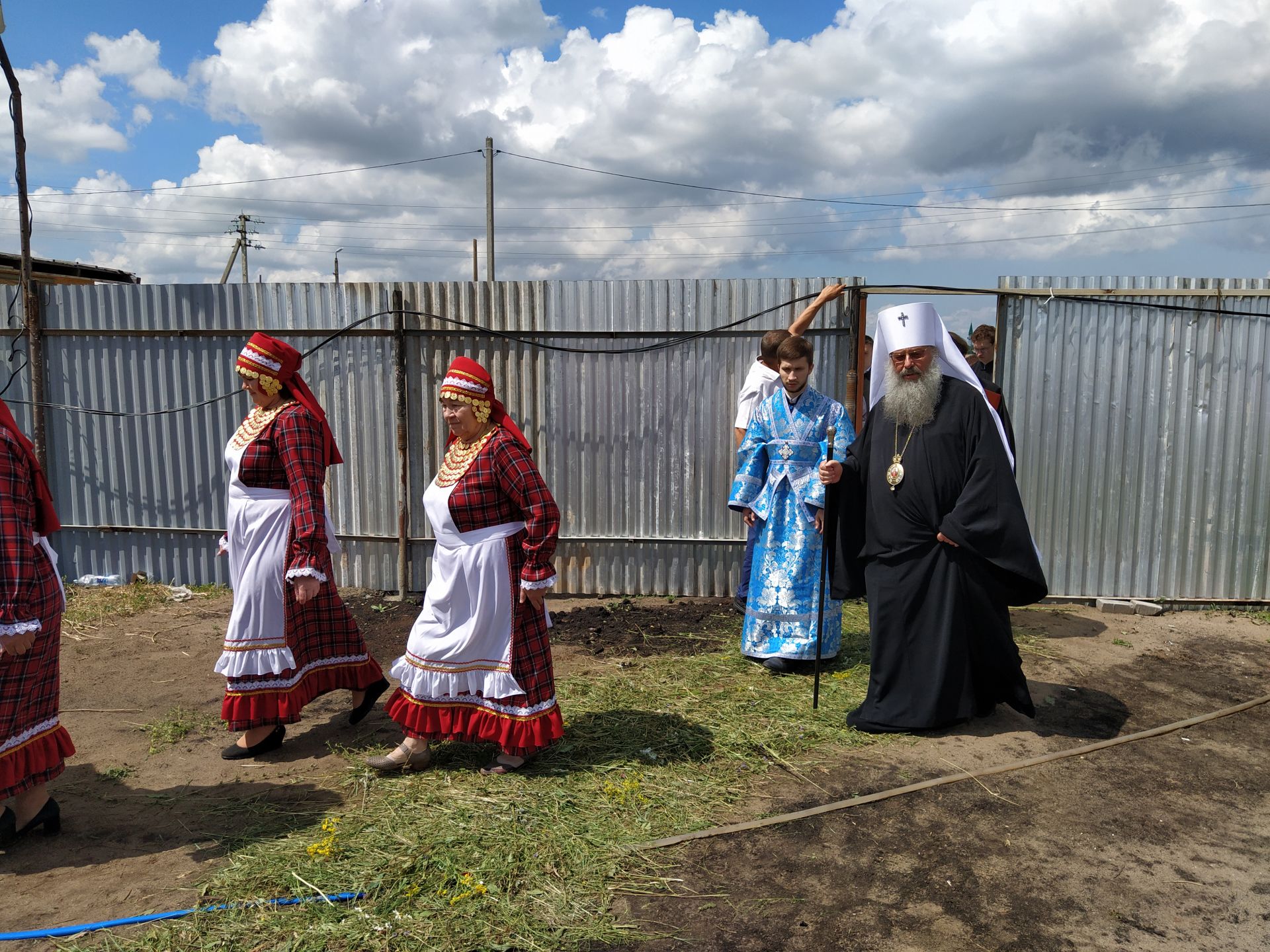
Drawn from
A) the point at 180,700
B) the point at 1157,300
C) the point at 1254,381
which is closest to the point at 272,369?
the point at 180,700

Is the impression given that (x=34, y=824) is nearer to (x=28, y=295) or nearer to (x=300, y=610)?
(x=300, y=610)

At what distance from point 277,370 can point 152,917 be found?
2.22 metres

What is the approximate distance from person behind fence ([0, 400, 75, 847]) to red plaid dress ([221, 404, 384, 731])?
78cm

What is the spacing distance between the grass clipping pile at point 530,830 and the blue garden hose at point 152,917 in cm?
3

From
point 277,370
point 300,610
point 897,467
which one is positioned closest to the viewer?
point 277,370

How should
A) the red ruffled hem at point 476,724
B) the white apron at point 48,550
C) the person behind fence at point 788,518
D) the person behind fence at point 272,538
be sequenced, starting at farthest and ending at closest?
the person behind fence at point 788,518
the person behind fence at point 272,538
the red ruffled hem at point 476,724
the white apron at point 48,550

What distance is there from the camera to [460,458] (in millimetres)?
3783

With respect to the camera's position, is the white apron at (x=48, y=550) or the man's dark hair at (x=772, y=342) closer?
the white apron at (x=48, y=550)

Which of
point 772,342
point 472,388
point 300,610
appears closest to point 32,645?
Answer: point 300,610

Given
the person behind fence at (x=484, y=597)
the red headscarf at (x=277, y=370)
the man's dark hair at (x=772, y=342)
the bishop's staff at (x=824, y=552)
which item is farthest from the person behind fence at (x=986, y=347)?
the red headscarf at (x=277, y=370)

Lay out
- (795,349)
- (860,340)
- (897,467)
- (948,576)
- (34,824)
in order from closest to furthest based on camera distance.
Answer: (34,824) → (948,576) → (897,467) → (795,349) → (860,340)

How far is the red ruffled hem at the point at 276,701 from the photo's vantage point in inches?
160

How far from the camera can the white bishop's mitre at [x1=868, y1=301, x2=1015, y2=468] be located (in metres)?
4.34

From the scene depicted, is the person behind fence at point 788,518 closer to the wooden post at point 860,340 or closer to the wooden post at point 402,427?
the wooden post at point 860,340
